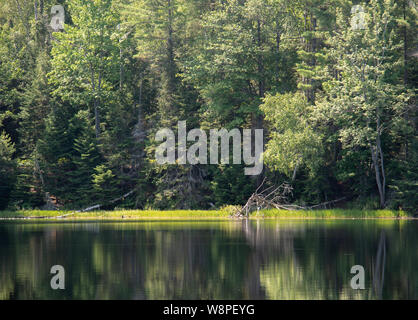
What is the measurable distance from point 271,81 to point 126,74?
1307 centimetres

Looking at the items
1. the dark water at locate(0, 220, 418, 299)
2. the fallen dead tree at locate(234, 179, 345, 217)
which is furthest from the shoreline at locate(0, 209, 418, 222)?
the dark water at locate(0, 220, 418, 299)

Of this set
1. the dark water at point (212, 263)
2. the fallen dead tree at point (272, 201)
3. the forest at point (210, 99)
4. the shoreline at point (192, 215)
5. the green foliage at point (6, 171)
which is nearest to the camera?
the dark water at point (212, 263)

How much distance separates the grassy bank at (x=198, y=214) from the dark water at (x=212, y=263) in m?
10.4

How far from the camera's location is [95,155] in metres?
53.5

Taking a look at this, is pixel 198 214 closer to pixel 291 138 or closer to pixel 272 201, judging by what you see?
pixel 272 201

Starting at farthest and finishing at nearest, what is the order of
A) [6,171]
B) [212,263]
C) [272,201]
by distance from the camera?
[6,171] < [272,201] < [212,263]

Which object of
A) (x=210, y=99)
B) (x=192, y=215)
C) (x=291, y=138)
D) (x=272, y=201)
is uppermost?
(x=210, y=99)

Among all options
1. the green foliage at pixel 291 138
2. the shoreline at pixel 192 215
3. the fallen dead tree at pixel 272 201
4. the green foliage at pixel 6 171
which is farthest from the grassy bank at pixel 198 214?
the green foliage at pixel 291 138

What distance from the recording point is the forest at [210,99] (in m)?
44.5

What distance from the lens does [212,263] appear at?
21703 mm

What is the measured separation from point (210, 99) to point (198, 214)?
30.0 feet

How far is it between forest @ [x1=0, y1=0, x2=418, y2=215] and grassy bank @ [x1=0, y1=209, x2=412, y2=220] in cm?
117

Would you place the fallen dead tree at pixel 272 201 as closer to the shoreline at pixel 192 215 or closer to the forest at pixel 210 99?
the shoreline at pixel 192 215

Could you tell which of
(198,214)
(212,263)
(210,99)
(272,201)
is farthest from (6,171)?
(212,263)
